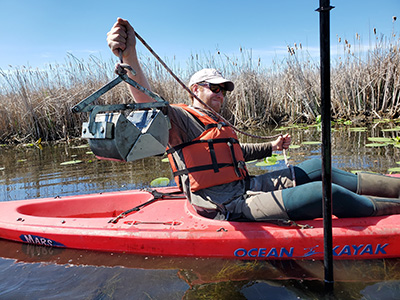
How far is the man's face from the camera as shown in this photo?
2225mm

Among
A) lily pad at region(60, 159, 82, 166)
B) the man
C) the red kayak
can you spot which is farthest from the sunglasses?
lily pad at region(60, 159, 82, 166)

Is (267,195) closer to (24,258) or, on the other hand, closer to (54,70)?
(24,258)

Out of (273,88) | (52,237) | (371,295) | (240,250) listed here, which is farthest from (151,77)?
(371,295)

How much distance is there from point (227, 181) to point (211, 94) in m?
0.57

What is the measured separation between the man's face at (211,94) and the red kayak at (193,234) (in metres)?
0.76

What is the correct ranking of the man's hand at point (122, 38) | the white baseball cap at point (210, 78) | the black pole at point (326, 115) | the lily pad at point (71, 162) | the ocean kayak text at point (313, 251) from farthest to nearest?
the lily pad at point (71, 162) < the white baseball cap at point (210, 78) < the ocean kayak text at point (313, 251) < the man's hand at point (122, 38) < the black pole at point (326, 115)

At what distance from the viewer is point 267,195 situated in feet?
6.88

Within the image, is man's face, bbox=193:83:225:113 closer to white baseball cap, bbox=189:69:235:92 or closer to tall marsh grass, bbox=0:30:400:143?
white baseball cap, bbox=189:69:235:92

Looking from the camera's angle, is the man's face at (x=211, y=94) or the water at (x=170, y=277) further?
the man's face at (x=211, y=94)

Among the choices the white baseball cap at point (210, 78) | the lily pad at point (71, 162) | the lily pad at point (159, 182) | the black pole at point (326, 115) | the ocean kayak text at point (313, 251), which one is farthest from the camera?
the lily pad at point (71, 162)

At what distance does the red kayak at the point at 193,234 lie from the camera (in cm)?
204

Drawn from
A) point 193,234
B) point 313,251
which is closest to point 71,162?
point 193,234

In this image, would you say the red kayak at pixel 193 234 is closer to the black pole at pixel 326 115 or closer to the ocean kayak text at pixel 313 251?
the ocean kayak text at pixel 313 251

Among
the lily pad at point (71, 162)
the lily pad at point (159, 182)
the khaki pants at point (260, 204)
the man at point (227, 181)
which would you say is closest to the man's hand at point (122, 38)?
the man at point (227, 181)
